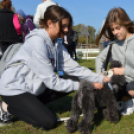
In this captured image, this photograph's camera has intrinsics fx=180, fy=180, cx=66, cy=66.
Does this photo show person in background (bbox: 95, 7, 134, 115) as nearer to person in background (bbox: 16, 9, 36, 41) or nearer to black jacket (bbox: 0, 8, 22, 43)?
person in background (bbox: 16, 9, 36, 41)

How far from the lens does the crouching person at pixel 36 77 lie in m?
2.28

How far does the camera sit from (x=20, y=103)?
7.65ft

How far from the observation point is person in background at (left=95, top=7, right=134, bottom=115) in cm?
269

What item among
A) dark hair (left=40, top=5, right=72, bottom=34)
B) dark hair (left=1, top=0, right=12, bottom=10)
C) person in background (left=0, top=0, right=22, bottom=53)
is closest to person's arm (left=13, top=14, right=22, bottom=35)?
person in background (left=0, top=0, right=22, bottom=53)

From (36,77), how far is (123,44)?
1496 millimetres

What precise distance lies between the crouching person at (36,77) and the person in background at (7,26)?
5.83 feet

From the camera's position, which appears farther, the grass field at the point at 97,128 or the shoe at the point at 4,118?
the shoe at the point at 4,118

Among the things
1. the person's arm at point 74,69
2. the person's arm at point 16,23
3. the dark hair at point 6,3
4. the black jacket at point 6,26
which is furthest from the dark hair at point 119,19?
the dark hair at point 6,3

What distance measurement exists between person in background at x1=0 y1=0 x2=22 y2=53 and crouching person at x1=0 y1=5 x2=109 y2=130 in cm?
178

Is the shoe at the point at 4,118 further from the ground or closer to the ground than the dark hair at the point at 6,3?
closer to the ground

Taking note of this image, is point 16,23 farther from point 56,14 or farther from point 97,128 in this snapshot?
point 97,128

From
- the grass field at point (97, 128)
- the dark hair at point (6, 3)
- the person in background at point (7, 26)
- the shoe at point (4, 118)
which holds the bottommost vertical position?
the grass field at point (97, 128)

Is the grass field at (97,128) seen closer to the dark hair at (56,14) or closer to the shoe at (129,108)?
the shoe at (129,108)

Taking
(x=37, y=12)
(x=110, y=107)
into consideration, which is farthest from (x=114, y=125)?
(x=37, y=12)
